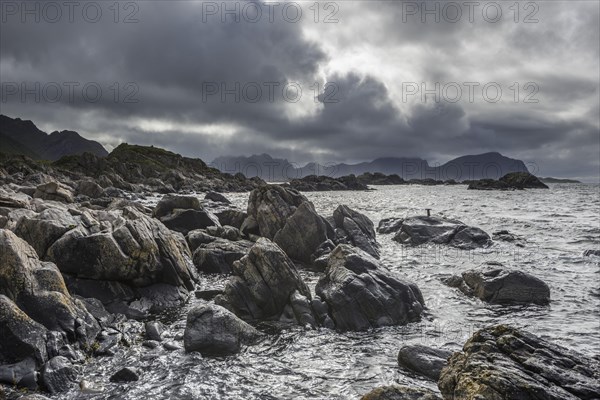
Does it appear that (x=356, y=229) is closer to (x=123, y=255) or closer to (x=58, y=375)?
(x=123, y=255)

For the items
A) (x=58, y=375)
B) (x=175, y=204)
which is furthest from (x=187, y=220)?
(x=58, y=375)

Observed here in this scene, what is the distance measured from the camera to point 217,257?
3086 cm

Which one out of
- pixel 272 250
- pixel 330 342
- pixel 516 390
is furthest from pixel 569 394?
pixel 272 250

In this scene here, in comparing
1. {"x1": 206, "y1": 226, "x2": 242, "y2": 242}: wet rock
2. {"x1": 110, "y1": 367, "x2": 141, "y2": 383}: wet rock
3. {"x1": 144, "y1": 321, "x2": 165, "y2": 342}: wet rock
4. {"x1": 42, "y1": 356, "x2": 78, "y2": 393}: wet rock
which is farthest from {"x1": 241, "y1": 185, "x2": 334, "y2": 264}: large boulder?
{"x1": 42, "y1": 356, "x2": 78, "y2": 393}: wet rock

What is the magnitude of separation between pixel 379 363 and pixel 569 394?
7.13 metres

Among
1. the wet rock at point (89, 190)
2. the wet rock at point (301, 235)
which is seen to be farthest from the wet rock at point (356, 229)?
the wet rock at point (89, 190)

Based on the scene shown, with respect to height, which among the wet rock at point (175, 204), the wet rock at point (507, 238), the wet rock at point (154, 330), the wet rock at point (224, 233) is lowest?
the wet rock at point (154, 330)

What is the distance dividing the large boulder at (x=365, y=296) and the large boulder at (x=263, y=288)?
1743mm

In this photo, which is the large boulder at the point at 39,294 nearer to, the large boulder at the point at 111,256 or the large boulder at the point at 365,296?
the large boulder at the point at 111,256

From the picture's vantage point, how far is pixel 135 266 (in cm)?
2239

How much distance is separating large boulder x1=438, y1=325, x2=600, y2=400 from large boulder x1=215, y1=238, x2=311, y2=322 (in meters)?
10.4

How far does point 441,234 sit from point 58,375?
39.7 m

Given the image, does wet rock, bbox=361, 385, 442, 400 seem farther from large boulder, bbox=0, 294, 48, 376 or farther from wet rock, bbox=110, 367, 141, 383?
large boulder, bbox=0, 294, 48, 376

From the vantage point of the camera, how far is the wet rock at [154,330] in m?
17.4
